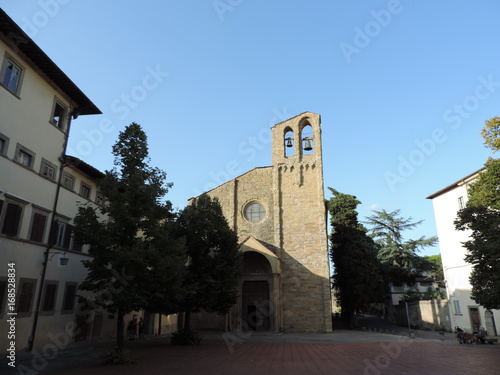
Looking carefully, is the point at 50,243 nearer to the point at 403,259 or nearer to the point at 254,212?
the point at 254,212

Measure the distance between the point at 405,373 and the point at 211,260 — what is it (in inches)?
400

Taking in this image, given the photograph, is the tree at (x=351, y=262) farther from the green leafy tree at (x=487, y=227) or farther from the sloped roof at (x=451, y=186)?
the green leafy tree at (x=487, y=227)

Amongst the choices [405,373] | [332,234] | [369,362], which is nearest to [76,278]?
[369,362]

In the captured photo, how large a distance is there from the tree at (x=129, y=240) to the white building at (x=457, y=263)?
20261 mm

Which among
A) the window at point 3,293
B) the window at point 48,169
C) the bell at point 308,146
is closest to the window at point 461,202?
the bell at point 308,146

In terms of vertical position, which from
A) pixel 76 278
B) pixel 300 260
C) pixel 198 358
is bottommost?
pixel 198 358

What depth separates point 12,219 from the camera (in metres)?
12.3

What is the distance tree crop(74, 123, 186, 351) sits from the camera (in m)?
11.4

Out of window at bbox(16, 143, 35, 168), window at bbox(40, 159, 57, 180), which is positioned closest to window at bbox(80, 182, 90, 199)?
window at bbox(40, 159, 57, 180)

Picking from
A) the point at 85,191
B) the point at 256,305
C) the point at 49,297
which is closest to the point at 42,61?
the point at 85,191

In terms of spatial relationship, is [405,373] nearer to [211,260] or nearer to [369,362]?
[369,362]

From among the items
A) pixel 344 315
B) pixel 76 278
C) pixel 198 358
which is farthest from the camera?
pixel 344 315

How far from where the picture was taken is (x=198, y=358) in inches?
480

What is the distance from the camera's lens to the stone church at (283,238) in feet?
83.9
